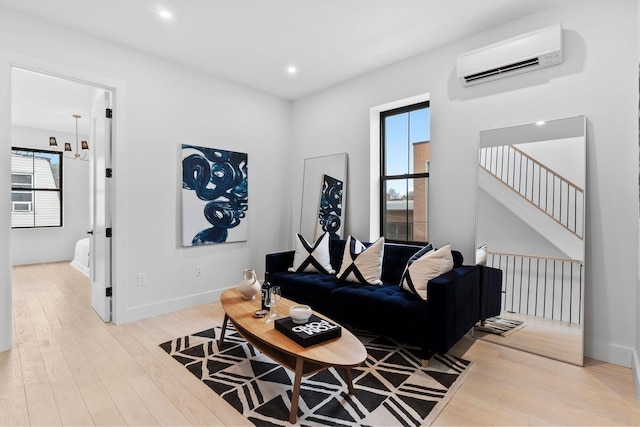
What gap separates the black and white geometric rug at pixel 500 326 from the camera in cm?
271

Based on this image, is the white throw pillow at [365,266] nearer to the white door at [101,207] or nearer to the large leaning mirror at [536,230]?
the large leaning mirror at [536,230]

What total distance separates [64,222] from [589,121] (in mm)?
8591

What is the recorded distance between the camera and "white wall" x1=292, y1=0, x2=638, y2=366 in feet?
7.74

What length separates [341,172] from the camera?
4152mm

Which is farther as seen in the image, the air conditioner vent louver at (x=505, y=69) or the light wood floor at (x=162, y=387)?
the air conditioner vent louver at (x=505, y=69)

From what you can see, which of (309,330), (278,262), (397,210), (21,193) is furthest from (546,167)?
(21,193)

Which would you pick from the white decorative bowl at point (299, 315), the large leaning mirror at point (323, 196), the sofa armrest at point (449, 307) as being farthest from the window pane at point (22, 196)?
the sofa armrest at point (449, 307)

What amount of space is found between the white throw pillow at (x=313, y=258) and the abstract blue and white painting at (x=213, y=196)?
0.97m

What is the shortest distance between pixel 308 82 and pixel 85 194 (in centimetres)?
583

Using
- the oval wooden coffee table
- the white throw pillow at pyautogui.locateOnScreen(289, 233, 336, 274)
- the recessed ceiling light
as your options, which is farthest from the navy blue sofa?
the recessed ceiling light

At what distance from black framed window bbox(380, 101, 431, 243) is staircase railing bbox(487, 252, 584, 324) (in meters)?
0.97

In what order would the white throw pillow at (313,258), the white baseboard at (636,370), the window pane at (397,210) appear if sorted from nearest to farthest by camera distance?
the white baseboard at (636,370)
the white throw pillow at (313,258)
the window pane at (397,210)

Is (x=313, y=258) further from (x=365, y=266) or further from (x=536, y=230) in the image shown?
(x=536, y=230)

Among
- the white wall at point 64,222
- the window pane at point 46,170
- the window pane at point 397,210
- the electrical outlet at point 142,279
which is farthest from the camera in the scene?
the window pane at point 46,170
